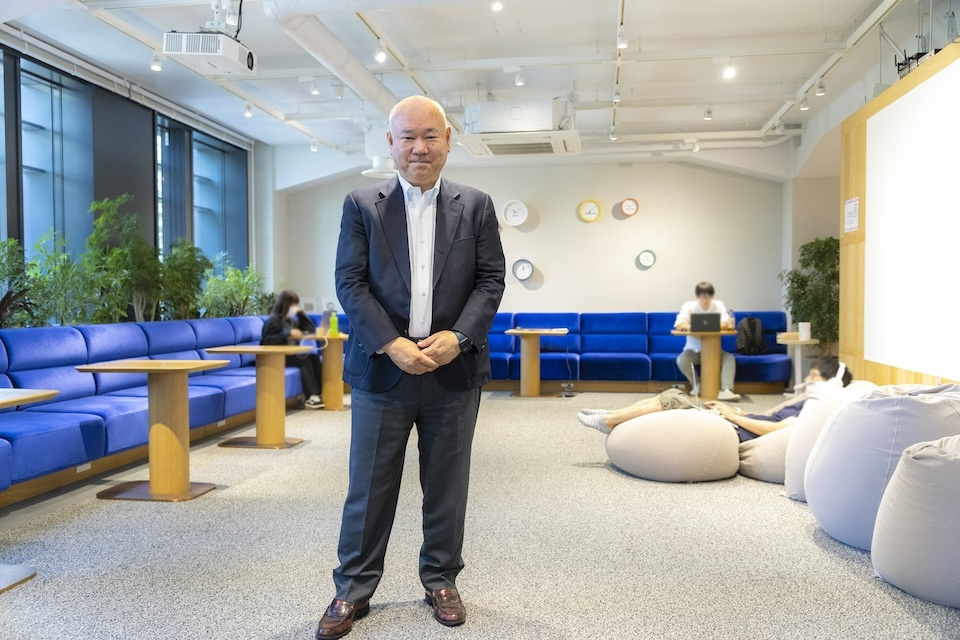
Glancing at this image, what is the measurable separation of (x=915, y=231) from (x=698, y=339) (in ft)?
13.4

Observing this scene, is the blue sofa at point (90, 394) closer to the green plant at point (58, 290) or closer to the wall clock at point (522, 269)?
the green plant at point (58, 290)

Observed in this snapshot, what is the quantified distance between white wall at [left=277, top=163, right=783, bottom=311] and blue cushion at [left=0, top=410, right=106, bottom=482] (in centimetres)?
662

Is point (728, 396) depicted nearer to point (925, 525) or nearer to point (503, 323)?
point (503, 323)

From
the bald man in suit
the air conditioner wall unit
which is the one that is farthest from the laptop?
the bald man in suit

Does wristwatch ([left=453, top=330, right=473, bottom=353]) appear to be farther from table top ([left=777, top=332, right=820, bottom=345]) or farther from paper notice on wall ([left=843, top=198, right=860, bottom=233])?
table top ([left=777, top=332, right=820, bottom=345])

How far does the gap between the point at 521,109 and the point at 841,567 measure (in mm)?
5501

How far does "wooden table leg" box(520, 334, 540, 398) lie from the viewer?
9039 mm

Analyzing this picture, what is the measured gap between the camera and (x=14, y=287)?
18.7 ft

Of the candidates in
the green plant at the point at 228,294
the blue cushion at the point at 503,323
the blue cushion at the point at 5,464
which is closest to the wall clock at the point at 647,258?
the blue cushion at the point at 503,323

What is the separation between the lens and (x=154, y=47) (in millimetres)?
6277

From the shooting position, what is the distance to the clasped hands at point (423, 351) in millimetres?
2279

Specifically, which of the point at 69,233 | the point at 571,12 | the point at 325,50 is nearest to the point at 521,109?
the point at 571,12

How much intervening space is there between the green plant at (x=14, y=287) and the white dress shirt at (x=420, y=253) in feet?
13.9

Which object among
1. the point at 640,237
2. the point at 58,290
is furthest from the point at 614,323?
the point at 58,290
